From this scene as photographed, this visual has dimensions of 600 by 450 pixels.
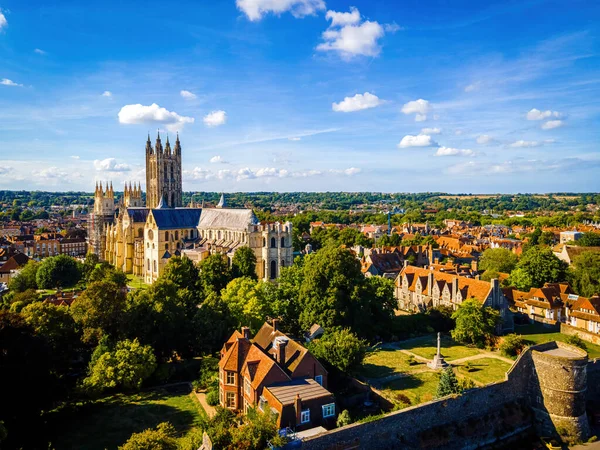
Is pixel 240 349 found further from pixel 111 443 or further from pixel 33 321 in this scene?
pixel 33 321

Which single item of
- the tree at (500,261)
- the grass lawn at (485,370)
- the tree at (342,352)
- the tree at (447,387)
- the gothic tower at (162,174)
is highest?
the gothic tower at (162,174)

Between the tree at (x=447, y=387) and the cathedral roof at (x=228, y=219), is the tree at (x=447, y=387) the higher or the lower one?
the lower one

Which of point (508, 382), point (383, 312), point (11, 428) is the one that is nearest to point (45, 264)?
point (11, 428)

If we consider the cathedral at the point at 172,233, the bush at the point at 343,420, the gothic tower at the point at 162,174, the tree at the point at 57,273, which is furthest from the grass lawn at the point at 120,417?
the gothic tower at the point at 162,174

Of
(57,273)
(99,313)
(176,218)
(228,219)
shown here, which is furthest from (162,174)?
(99,313)

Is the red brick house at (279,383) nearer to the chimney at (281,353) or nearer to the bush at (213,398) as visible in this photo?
the chimney at (281,353)

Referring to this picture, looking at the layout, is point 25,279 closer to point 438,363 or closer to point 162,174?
point 162,174
